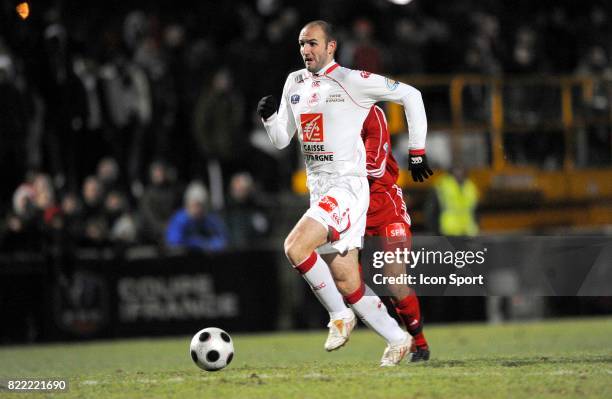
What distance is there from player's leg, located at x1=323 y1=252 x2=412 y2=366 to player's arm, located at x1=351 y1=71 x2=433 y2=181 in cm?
79

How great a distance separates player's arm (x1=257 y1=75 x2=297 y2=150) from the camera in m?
8.59

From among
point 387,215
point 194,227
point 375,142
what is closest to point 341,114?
point 375,142

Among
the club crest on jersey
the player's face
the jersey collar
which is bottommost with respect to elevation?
the club crest on jersey

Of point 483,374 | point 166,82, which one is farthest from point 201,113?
point 483,374

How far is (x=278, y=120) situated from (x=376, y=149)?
786 millimetres

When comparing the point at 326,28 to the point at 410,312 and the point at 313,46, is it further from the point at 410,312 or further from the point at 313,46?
the point at 410,312

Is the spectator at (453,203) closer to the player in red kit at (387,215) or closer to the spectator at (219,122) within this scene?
the spectator at (219,122)

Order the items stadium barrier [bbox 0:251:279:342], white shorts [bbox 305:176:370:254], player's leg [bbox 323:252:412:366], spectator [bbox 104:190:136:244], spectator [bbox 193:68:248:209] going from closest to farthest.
→ white shorts [bbox 305:176:370:254], player's leg [bbox 323:252:412:366], stadium barrier [bbox 0:251:279:342], spectator [bbox 104:190:136:244], spectator [bbox 193:68:248:209]

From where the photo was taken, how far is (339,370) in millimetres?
8289

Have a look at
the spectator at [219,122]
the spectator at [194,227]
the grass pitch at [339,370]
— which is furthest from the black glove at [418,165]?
the spectator at [219,122]

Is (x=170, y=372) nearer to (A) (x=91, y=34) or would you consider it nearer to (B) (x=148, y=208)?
(B) (x=148, y=208)

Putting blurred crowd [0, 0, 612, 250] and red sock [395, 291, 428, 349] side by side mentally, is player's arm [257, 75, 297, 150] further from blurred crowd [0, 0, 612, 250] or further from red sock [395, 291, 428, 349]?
blurred crowd [0, 0, 612, 250]

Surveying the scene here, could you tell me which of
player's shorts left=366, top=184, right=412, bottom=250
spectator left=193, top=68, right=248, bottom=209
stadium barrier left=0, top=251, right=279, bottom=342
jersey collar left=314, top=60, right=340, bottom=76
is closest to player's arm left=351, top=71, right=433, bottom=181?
jersey collar left=314, top=60, right=340, bottom=76

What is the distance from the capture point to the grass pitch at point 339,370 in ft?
23.1
